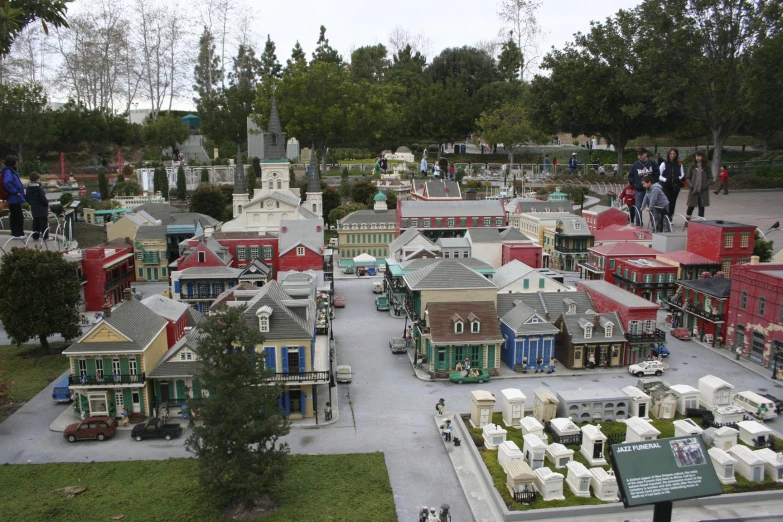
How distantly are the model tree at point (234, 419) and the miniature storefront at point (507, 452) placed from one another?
8179 millimetres

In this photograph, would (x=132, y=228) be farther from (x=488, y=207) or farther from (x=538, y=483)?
(x=538, y=483)

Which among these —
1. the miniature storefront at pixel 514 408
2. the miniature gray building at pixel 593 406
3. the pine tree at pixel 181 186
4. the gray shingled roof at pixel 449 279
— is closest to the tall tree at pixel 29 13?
the gray shingled roof at pixel 449 279

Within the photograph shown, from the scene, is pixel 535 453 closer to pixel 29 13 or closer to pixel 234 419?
pixel 234 419

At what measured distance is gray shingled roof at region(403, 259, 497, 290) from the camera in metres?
38.1

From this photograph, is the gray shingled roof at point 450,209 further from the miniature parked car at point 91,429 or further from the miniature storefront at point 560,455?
the miniature storefront at point 560,455

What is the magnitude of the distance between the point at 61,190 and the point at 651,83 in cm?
7002

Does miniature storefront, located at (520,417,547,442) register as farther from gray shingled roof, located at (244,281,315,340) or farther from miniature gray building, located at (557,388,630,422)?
gray shingled roof, located at (244,281,315,340)

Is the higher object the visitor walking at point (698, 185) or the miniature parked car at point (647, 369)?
the visitor walking at point (698, 185)

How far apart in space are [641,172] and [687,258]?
11782 millimetres

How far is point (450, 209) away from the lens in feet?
214

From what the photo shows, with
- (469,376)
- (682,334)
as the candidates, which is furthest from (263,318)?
(682,334)

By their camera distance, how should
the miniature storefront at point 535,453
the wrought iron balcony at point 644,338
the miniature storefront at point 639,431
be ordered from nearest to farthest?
1. the miniature storefront at point 535,453
2. the miniature storefront at point 639,431
3. the wrought iron balcony at point 644,338

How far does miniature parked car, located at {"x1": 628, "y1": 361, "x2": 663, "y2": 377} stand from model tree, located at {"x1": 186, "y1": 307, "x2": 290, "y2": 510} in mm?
20709

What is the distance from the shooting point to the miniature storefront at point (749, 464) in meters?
24.5
